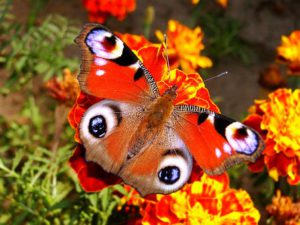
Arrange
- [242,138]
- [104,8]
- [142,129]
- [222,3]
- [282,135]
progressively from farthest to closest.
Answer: [222,3], [104,8], [282,135], [142,129], [242,138]

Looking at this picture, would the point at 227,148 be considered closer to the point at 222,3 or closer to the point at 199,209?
the point at 199,209

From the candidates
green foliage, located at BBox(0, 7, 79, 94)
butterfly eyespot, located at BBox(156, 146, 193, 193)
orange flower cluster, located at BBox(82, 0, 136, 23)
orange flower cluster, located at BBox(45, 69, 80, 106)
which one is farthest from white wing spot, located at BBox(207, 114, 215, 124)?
orange flower cluster, located at BBox(82, 0, 136, 23)

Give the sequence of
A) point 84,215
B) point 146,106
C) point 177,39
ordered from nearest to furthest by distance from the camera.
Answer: point 146,106
point 84,215
point 177,39

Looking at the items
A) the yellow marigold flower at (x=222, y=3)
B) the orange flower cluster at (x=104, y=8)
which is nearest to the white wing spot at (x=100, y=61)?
the orange flower cluster at (x=104, y=8)

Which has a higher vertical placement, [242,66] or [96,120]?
[96,120]

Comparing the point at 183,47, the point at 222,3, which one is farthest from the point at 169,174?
the point at 222,3

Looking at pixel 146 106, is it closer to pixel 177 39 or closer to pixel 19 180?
pixel 19 180

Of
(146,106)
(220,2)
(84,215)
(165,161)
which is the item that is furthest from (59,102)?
(220,2)

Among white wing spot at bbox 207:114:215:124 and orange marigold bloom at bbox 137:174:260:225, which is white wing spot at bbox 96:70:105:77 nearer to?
white wing spot at bbox 207:114:215:124
